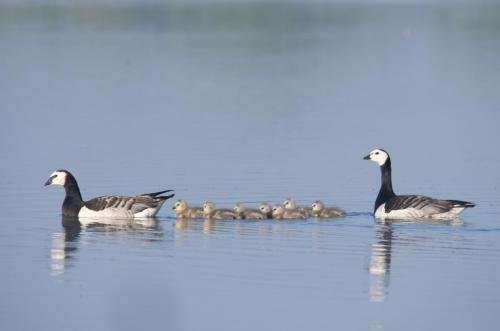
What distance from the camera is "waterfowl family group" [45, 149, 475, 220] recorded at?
19.5 meters

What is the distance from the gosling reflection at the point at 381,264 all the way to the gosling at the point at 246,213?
1.69 m

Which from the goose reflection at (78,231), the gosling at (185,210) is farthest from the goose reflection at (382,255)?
the goose reflection at (78,231)

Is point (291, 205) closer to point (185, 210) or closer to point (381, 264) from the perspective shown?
point (185, 210)

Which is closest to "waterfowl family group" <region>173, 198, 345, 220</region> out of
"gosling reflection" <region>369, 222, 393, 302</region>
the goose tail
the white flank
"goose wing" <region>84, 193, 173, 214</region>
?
"goose wing" <region>84, 193, 173, 214</region>

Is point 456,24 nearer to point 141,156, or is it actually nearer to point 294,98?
point 294,98

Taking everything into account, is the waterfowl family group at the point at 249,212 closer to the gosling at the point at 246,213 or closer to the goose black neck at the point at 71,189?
the gosling at the point at 246,213

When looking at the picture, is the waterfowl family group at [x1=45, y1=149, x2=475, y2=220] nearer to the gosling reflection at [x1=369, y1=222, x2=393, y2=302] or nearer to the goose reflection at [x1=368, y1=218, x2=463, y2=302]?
the goose reflection at [x1=368, y1=218, x2=463, y2=302]

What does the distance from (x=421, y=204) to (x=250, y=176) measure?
4.04 metres

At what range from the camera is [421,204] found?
65.2 feet

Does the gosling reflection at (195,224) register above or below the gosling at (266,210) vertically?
below

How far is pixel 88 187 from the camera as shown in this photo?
2230cm

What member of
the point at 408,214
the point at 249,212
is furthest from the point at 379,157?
the point at 249,212

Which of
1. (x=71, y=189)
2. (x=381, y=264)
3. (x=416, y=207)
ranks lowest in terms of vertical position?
(x=381, y=264)

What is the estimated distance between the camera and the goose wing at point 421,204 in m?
19.8
